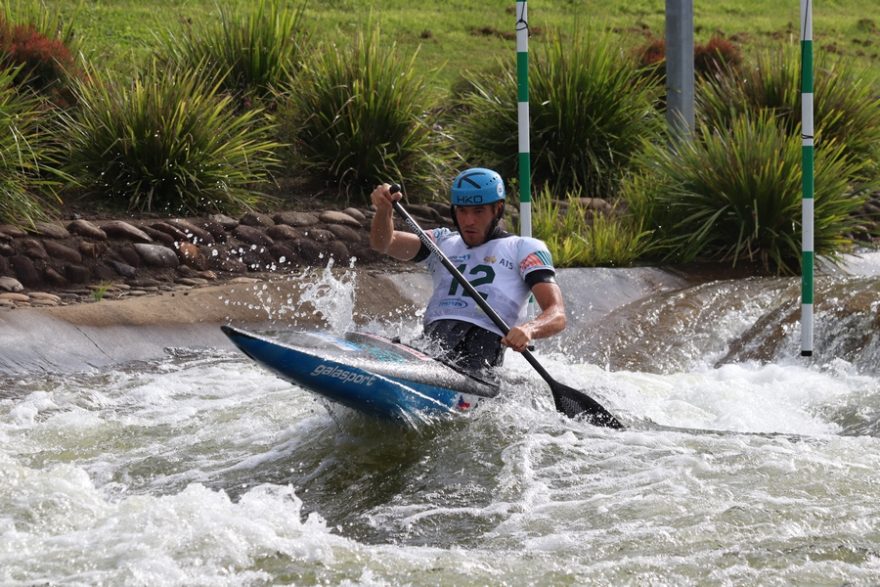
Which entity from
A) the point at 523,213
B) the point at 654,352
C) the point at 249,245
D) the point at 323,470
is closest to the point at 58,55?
the point at 249,245

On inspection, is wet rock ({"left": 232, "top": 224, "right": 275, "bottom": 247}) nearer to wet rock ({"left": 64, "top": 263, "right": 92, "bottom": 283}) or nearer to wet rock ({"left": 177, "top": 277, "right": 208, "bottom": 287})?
wet rock ({"left": 177, "top": 277, "right": 208, "bottom": 287})

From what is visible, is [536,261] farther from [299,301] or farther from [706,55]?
[706,55]

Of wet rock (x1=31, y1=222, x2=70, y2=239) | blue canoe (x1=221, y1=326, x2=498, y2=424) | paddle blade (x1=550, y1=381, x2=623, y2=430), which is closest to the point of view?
blue canoe (x1=221, y1=326, x2=498, y2=424)

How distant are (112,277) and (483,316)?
3.43 meters

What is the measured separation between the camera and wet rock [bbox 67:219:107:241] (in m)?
9.02

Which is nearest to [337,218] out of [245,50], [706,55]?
[245,50]

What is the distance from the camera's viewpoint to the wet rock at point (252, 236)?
973 cm

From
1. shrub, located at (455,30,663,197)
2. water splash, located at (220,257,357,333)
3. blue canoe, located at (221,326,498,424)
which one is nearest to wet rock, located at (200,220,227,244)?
water splash, located at (220,257,357,333)

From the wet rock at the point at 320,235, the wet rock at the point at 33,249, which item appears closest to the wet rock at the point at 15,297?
the wet rock at the point at 33,249

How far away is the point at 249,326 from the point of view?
27.7 feet

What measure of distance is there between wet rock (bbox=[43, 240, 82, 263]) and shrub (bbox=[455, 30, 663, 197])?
4.16 m

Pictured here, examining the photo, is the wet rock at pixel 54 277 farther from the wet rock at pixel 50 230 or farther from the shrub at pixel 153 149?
the shrub at pixel 153 149

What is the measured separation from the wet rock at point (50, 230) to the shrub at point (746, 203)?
175 inches

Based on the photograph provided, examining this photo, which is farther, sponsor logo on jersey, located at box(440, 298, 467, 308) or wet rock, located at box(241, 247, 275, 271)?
wet rock, located at box(241, 247, 275, 271)
